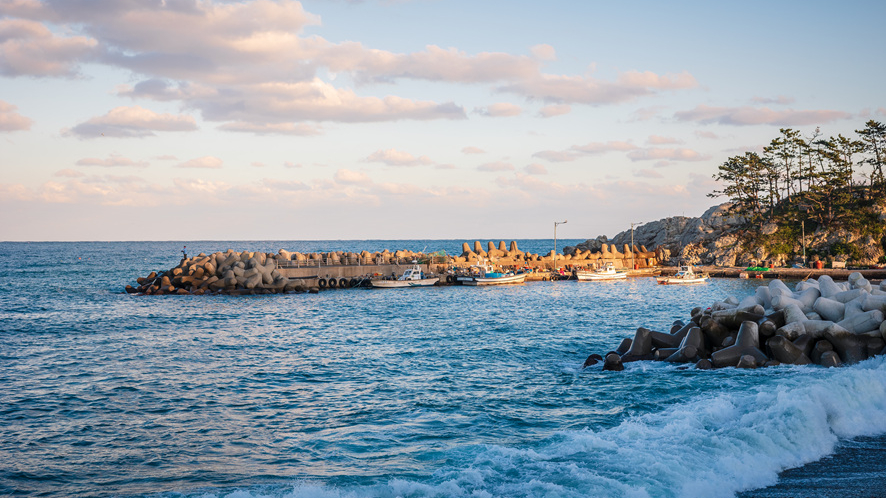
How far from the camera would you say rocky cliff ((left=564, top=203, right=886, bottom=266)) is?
69.5 m

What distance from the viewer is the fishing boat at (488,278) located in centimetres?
6956

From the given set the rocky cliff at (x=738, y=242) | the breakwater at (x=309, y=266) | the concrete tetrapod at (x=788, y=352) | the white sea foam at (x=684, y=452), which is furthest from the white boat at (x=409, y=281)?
the white sea foam at (x=684, y=452)

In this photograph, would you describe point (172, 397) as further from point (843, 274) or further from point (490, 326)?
point (843, 274)

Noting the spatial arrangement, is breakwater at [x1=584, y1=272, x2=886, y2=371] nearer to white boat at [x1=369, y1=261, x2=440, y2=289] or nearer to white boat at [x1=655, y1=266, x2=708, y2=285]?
white boat at [x1=655, y1=266, x2=708, y2=285]

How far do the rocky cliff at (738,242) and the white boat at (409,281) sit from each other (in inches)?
1350

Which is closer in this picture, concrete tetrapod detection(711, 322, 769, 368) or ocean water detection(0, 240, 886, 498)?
ocean water detection(0, 240, 886, 498)

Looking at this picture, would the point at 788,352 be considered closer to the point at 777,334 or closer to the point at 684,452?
the point at 777,334

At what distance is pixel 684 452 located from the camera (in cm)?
1141

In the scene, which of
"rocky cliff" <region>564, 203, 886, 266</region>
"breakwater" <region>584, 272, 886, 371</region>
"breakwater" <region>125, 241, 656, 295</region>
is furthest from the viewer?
"rocky cliff" <region>564, 203, 886, 266</region>

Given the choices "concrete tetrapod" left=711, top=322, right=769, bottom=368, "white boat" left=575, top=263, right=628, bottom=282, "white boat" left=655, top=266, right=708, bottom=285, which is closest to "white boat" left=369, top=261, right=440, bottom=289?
"white boat" left=575, top=263, right=628, bottom=282

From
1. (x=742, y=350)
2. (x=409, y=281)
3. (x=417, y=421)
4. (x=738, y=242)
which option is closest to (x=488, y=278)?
(x=409, y=281)

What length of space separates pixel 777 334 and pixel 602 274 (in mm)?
55887

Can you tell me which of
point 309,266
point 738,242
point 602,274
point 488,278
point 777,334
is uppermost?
point 738,242

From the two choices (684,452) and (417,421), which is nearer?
(684,452)
